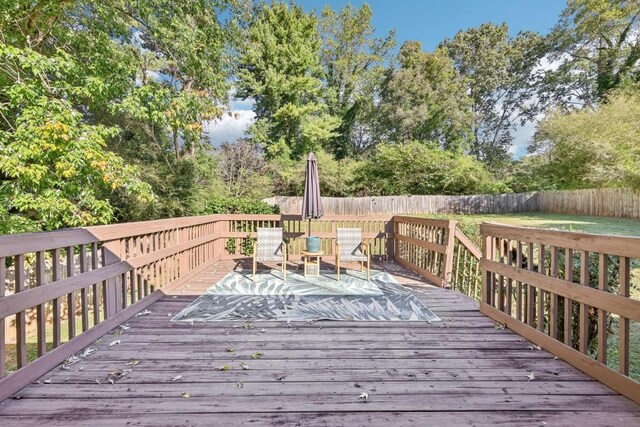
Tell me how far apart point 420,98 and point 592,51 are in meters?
13.2

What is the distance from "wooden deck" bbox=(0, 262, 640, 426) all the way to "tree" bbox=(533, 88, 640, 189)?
15105 mm

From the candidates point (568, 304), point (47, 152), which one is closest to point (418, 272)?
point (568, 304)

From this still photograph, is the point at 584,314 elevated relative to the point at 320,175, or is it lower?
lower

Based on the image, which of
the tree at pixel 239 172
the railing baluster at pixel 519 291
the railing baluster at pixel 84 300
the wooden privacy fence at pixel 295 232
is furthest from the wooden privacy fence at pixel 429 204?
the railing baluster at pixel 519 291

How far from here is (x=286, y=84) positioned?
19344mm

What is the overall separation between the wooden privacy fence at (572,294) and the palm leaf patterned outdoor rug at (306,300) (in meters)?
0.75

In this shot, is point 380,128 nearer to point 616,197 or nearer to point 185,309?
point 616,197

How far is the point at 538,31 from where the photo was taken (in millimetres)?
24406

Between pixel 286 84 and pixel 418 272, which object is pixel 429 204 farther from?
pixel 418 272

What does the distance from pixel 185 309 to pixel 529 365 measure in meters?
3.16

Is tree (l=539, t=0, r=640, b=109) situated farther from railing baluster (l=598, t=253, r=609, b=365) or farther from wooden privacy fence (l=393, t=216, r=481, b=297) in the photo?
railing baluster (l=598, t=253, r=609, b=365)

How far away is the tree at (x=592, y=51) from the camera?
1991 cm

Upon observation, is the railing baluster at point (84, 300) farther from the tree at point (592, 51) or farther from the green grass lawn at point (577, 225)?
the tree at point (592, 51)

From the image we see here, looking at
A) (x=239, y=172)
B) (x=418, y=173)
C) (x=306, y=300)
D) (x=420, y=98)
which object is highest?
(x=420, y=98)
